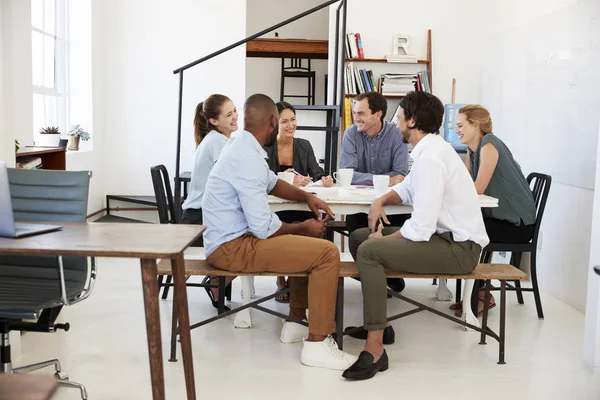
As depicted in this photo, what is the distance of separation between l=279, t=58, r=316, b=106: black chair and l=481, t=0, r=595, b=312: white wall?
4302 mm

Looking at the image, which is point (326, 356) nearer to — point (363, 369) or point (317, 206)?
point (363, 369)

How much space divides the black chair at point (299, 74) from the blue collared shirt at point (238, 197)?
6.55 metres

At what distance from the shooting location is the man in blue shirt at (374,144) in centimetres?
466

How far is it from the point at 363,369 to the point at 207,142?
1.63 meters

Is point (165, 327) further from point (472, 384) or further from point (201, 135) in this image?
point (472, 384)

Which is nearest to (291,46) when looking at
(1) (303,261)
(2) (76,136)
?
(2) (76,136)

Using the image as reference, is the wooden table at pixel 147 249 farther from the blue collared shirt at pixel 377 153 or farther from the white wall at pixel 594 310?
the blue collared shirt at pixel 377 153

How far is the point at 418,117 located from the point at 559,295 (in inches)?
80.7

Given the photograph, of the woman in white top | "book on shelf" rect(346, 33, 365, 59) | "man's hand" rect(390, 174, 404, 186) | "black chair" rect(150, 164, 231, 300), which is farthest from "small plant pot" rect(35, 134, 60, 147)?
"man's hand" rect(390, 174, 404, 186)

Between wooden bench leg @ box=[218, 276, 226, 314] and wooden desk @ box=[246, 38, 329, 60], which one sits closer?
wooden bench leg @ box=[218, 276, 226, 314]

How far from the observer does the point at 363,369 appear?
3195mm

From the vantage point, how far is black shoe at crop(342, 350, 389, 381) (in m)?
3.18

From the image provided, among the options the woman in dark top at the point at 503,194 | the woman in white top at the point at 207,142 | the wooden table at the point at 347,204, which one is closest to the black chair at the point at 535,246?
the woman in dark top at the point at 503,194

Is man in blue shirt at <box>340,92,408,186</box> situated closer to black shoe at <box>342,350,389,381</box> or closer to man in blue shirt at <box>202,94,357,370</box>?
man in blue shirt at <box>202,94,357,370</box>
